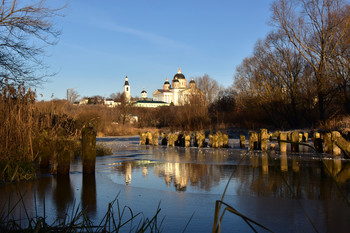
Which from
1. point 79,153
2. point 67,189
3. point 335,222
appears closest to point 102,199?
point 67,189

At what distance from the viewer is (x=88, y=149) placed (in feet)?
25.6

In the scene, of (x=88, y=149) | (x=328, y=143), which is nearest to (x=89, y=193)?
(x=88, y=149)

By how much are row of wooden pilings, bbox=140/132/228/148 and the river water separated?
816 centimetres

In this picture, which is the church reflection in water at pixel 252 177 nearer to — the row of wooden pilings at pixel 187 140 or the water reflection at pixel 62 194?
the water reflection at pixel 62 194

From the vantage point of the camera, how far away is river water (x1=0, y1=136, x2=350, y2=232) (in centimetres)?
416

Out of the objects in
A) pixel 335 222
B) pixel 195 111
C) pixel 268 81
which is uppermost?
pixel 268 81

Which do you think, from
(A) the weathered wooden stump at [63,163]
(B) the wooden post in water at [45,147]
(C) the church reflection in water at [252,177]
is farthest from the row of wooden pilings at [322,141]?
(B) the wooden post in water at [45,147]

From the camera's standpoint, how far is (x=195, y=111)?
34.6 metres

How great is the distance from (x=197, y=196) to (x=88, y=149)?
315 cm

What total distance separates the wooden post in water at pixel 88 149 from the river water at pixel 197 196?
0.79 ft

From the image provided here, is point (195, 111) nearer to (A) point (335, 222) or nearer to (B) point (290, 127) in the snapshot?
(B) point (290, 127)

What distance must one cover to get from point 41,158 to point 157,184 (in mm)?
3780

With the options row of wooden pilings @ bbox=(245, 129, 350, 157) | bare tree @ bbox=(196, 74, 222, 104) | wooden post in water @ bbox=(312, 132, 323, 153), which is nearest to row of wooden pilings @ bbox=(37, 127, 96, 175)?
row of wooden pilings @ bbox=(245, 129, 350, 157)

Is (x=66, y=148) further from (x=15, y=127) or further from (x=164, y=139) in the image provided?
(x=164, y=139)
